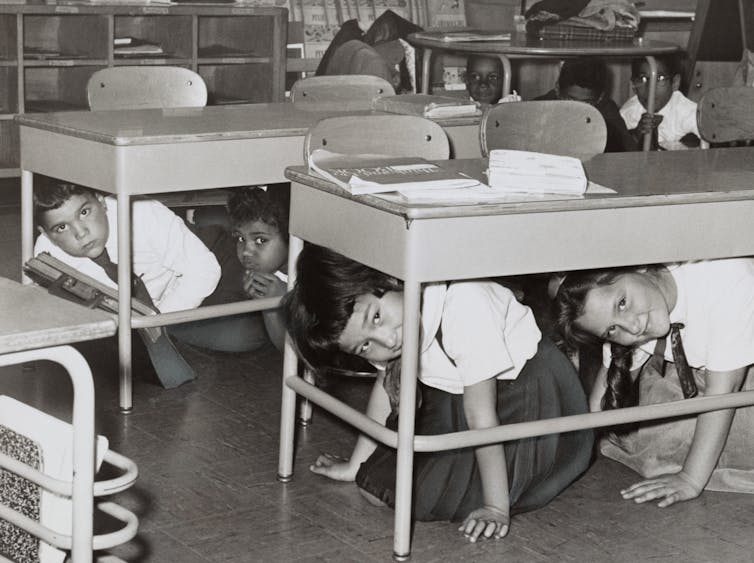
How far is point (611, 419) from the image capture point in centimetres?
245

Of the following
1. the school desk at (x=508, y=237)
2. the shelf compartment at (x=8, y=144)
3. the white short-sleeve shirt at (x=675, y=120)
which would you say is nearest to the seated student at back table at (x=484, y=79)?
the white short-sleeve shirt at (x=675, y=120)

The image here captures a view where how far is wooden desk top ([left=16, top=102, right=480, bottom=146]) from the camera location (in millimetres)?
2928

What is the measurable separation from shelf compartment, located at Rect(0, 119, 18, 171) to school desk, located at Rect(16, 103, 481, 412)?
8.35ft

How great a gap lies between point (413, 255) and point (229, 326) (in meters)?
1.55

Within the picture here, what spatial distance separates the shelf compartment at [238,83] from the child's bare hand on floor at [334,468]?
407 centimetres

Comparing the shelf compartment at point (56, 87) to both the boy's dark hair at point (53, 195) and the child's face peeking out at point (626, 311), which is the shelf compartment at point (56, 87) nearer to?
the boy's dark hair at point (53, 195)

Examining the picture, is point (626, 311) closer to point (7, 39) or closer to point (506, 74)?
point (506, 74)

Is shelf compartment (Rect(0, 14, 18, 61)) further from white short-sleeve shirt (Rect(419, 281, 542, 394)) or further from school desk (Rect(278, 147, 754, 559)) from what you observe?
white short-sleeve shirt (Rect(419, 281, 542, 394))

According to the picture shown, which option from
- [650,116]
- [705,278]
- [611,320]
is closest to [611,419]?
[611,320]

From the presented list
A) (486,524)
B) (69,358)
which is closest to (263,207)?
(486,524)

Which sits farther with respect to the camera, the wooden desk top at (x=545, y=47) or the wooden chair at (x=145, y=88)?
the wooden desk top at (x=545, y=47)

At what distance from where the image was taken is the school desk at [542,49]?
512cm

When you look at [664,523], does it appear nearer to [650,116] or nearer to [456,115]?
[456,115]

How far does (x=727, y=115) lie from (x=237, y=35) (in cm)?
354
